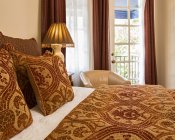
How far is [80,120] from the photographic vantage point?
1189 mm

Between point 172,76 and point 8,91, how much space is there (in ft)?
10.6

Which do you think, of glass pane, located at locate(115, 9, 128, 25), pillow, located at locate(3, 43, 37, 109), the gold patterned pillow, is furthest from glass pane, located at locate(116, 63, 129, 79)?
pillow, located at locate(3, 43, 37, 109)

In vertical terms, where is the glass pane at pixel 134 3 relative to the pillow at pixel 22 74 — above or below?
above

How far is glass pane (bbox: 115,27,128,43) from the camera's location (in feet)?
12.9

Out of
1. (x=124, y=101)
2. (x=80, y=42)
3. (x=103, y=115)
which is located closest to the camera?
(x=103, y=115)

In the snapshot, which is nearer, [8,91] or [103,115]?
[8,91]

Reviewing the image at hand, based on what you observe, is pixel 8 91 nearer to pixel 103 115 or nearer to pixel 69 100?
pixel 103 115

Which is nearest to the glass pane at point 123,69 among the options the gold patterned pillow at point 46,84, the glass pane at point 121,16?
the glass pane at point 121,16

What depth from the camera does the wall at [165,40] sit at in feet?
12.2

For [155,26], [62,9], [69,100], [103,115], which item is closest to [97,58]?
[62,9]

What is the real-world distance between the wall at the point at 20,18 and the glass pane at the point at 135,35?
165cm

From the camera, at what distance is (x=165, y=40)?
3887 millimetres

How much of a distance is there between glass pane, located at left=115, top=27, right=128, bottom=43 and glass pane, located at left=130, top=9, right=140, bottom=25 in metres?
0.17

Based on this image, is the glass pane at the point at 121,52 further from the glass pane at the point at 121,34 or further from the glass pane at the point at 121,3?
the glass pane at the point at 121,3
